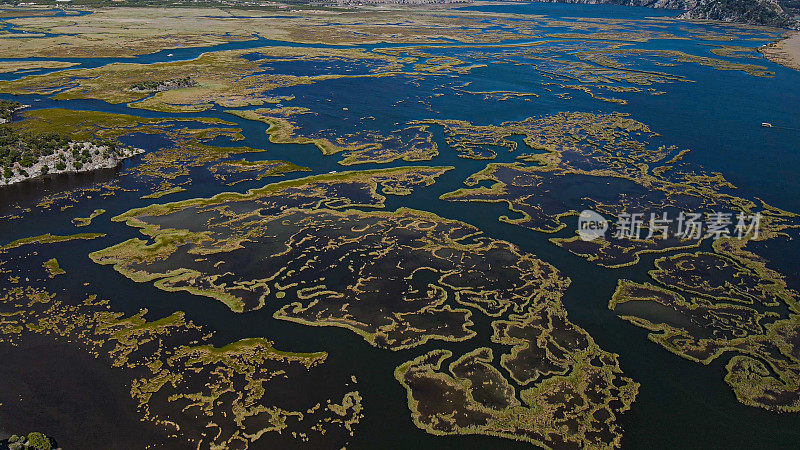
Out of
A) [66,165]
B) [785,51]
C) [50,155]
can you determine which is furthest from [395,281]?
[785,51]

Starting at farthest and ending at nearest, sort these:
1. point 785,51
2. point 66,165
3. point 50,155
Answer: point 785,51, point 50,155, point 66,165

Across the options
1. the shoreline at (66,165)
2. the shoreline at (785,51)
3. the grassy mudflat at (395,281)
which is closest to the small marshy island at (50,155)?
the shoreline at (66,165)

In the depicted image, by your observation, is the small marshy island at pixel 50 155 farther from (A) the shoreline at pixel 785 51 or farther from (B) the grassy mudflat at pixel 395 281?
(A) the shoreline at pixel 785 51

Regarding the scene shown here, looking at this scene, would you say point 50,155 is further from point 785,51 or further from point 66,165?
point 785,51

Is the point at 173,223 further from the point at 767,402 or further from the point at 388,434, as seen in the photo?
the point at 767,402

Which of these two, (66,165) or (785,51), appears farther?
(785,51)

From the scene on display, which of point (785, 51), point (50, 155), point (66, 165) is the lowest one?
point (66, 165)

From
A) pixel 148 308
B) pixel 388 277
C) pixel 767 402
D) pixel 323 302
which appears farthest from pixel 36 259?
pixel 767 402

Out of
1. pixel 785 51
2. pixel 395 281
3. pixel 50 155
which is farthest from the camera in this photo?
pixel 785 51

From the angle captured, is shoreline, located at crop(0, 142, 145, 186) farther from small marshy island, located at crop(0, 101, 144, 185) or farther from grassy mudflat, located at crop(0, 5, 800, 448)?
grassy mudflat, located at crop(0, 5, 800, 448)
